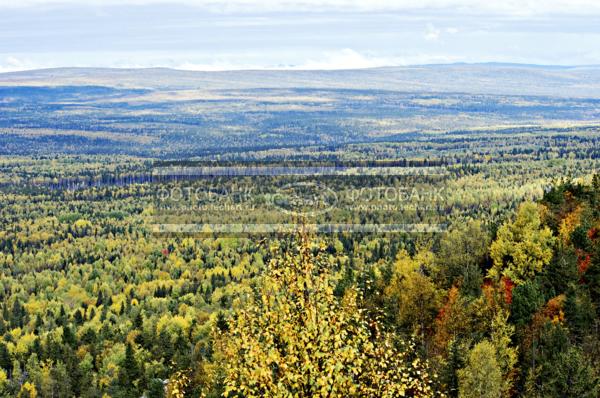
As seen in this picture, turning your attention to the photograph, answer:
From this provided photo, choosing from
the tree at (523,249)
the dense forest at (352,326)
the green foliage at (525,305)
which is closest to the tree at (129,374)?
the dense forest at (352,326)

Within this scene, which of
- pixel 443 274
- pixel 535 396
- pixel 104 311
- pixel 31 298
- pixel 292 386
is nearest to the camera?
pixel 292 386

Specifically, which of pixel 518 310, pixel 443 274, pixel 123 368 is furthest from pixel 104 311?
pixel 518 310

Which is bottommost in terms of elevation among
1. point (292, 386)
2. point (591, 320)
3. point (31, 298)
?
point (31, 298)

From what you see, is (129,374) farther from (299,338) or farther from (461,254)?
(299,338)

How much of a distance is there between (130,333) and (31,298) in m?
53.8

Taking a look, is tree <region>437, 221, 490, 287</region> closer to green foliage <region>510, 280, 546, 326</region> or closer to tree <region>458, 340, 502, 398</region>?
green foliage <region>510, 280, 546, 326</region>

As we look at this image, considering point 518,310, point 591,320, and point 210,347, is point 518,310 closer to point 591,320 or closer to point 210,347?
point 591,320

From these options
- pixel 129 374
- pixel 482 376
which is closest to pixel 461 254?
pixel 482 376

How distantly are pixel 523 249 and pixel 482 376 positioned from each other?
31.6 metres

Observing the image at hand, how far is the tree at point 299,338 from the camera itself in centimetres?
2648

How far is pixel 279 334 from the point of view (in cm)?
2797

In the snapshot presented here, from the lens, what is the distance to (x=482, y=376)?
2650 inches

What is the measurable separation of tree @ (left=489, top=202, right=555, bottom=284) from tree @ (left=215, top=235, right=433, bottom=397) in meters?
69.7

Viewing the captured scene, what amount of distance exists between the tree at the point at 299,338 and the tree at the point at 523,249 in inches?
2744
